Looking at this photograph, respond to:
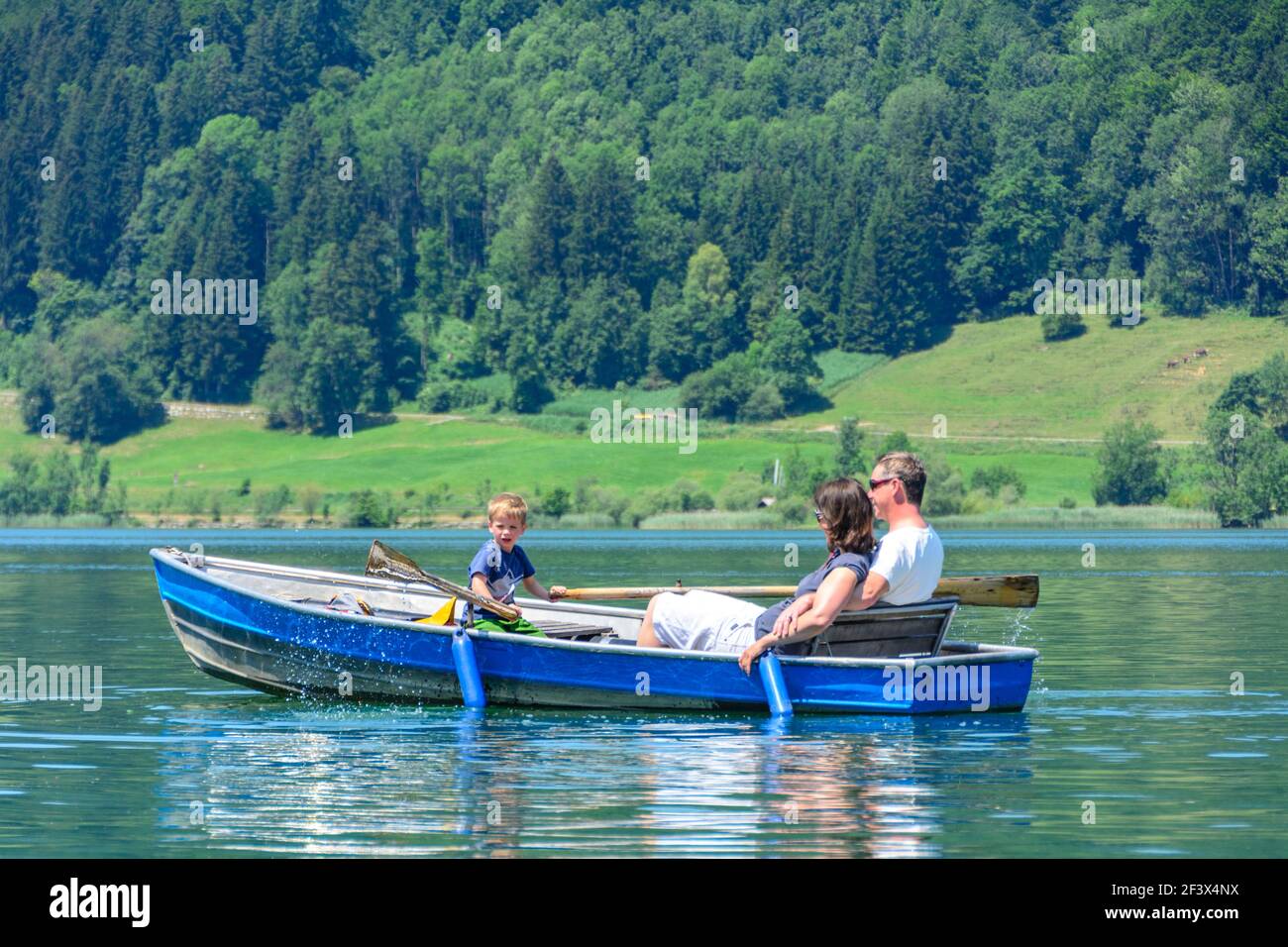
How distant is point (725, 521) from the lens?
136 meters

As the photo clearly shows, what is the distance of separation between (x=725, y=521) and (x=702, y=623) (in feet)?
366

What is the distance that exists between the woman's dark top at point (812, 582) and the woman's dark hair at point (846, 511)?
0.51 feet

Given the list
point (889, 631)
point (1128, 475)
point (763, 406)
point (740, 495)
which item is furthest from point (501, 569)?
point (763, 406)

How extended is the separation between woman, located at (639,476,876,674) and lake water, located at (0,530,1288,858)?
36.3 inches

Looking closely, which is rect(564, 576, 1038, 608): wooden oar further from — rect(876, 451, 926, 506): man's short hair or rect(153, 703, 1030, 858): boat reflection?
rect(876, 451, 926, 506): man's short hair

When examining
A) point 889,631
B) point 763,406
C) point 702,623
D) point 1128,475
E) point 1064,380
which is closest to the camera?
point 889,631

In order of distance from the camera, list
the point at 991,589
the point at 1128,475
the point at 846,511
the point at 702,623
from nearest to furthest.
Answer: the point at 846,511
the point at 702,623
the point at 991,589
the point at 1128,475

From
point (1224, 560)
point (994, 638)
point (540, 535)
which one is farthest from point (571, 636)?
point (540, 535)

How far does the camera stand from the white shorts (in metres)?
24.0

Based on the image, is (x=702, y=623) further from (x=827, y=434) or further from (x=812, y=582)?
(x=827, y=434)

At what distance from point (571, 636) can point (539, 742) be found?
168 inches

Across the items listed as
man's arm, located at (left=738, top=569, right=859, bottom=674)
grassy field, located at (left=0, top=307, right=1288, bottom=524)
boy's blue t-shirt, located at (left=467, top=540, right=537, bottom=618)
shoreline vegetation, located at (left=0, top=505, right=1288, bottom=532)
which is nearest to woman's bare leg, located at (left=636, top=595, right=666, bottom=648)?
man's arm, located at (left=738, top=569, right=859, bottom=674)

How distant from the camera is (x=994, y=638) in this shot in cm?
3762
